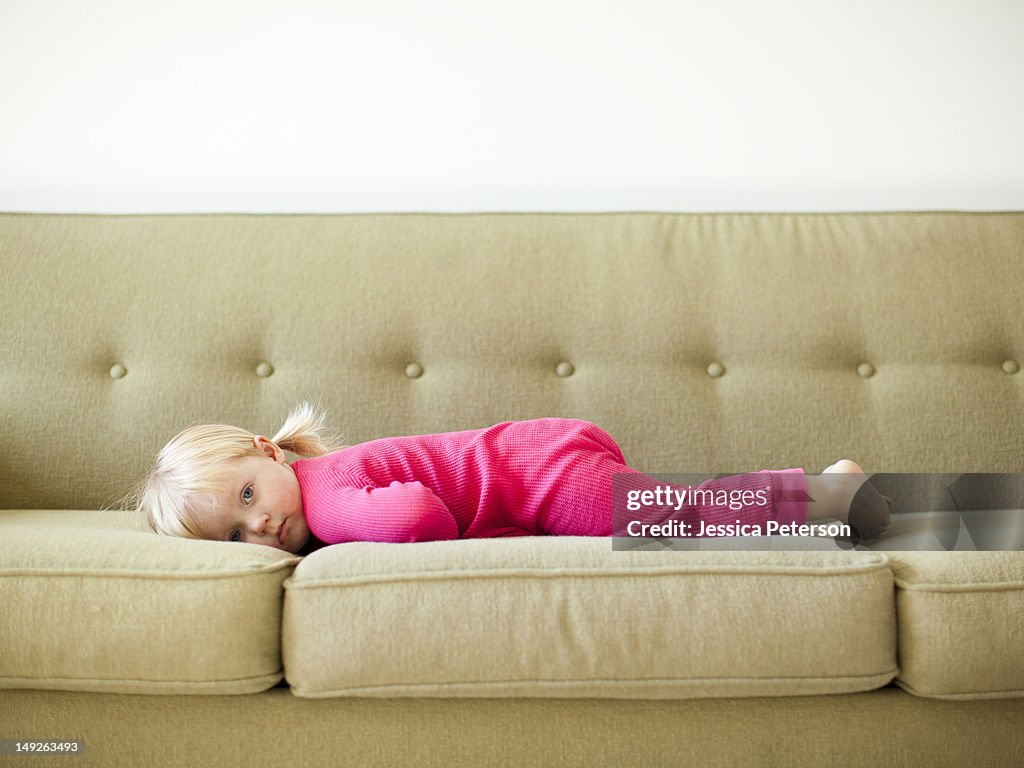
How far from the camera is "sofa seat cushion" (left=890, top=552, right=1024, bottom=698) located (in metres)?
0.93

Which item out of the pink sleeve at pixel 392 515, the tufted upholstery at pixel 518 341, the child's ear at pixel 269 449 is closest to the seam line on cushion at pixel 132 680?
the pink sleeve at pixel 392 515

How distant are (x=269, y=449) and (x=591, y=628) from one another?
2.32ft

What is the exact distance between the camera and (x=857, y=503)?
1220 mm

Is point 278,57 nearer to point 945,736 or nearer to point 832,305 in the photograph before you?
point 832,305

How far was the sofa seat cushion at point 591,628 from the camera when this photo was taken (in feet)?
3.03

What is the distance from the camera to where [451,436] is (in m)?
1.38

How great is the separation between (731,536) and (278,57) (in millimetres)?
1613

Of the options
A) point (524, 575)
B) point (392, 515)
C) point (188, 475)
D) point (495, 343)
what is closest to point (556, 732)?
point (524, 575)

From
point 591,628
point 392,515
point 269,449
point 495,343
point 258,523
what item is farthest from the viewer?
point 495,343

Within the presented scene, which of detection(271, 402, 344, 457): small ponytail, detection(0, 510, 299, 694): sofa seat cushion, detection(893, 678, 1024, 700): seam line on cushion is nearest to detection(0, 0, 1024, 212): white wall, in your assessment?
detection(271, 402, 344, 457): small ponytail

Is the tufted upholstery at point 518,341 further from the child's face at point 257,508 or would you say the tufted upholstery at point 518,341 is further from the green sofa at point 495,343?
the child's face at point 257,508

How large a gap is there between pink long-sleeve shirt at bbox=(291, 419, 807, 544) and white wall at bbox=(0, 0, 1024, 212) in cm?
84

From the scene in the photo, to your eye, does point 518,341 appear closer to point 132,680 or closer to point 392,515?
point 392,515

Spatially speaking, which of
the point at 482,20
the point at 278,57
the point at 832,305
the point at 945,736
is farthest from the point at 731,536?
the point at 278,57
